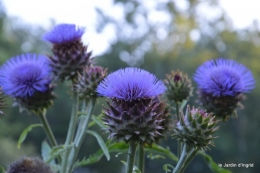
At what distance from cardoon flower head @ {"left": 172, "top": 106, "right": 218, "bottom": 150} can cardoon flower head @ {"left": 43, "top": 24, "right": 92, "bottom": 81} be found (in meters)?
0.50

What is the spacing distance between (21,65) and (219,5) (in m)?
12.8

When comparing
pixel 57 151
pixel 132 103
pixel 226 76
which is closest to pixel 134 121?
pixel 132 103

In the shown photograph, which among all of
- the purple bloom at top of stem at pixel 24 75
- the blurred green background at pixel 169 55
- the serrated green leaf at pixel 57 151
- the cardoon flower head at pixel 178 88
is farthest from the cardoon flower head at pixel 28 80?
the blurred green background at pixel 169 55

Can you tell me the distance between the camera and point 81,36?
170 cm

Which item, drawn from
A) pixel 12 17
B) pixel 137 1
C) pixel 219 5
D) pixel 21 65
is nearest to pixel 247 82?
pixel 21 65

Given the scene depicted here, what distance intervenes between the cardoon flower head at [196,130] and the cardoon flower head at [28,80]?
58cm

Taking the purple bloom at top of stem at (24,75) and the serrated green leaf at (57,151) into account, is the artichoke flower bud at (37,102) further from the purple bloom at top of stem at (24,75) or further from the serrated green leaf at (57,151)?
the serrated green leaf at (57,151)

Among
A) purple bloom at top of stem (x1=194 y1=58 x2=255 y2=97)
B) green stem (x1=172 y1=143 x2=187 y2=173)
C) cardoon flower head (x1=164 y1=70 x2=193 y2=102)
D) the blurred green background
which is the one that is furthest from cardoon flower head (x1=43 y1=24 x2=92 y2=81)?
the blurred green background

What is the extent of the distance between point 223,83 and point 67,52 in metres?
0.59

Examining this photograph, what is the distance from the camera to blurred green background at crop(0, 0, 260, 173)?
11.0m

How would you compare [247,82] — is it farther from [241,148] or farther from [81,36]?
[241,148]

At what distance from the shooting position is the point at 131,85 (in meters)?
1.15

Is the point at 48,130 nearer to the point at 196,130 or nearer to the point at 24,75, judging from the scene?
the point at 24,75

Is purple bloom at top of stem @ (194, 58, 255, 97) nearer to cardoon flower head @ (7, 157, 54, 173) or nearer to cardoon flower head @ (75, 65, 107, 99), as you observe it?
cardoon flower head @ (75, 65, 107, 99)
